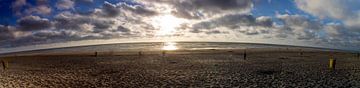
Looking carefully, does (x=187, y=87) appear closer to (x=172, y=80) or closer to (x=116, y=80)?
(x=172, y=80)

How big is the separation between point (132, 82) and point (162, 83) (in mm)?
2098

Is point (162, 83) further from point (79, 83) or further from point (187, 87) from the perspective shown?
point (79, 83)

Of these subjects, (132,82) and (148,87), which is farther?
(132,82)

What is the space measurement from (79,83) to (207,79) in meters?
8.35

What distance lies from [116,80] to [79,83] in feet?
7.77

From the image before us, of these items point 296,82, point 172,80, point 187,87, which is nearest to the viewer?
point 187,87

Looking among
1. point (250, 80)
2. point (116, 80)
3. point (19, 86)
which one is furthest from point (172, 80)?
point (19, 86)

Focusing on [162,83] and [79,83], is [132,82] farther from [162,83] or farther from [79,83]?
[79,83]

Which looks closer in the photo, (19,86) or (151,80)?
(19,86)

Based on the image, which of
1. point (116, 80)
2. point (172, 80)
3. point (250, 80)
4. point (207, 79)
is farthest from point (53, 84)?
point (250, 80)

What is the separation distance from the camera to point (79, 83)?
17797mm

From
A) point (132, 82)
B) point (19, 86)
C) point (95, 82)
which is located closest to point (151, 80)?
point (132, 82)

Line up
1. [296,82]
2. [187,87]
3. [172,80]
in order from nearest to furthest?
[187,87] → [296,82] → [172,80]

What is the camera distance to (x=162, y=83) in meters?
17.1
